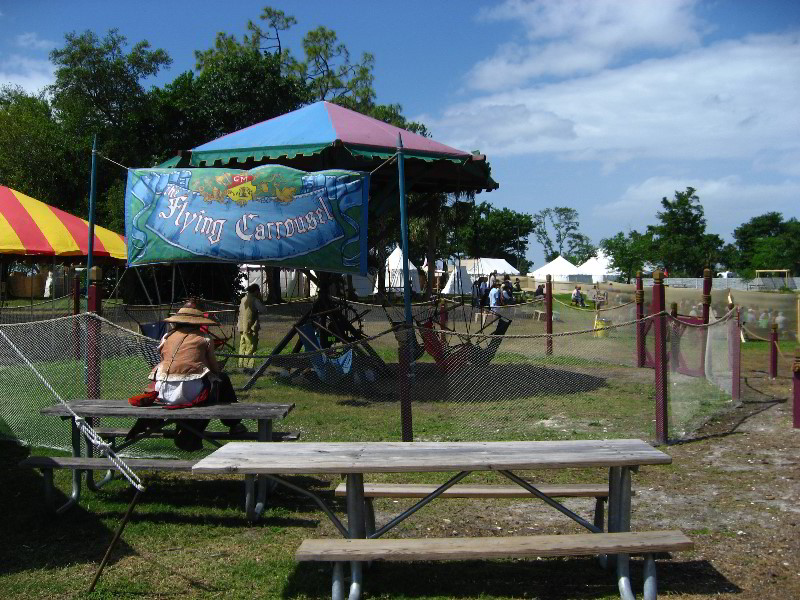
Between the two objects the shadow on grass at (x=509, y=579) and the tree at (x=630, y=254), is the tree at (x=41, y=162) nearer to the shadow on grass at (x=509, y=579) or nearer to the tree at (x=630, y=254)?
the shadow on grass at (x=509, y=579)

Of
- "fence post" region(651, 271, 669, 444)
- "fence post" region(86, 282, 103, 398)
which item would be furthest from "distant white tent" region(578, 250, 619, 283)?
"fence post" region(86, 282, 103, 398)

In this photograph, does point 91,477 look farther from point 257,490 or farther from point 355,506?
point 355,506

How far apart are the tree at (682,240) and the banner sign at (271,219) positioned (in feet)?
199

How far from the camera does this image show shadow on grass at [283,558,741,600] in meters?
4.63

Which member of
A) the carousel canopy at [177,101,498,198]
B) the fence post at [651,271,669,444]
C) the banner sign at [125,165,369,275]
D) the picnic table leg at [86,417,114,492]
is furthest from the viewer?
the carousel canopy at [177,101,498,198]

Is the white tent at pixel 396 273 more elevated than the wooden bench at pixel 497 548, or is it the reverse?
the white tent at pixel 396 273

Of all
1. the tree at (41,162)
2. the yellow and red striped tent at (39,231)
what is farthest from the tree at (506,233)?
the yellow and red striped tent at (39,231)

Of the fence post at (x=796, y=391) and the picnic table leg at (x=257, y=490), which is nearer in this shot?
the picnic table leg at (x=257, y=490)

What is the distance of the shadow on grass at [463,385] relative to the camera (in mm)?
9797

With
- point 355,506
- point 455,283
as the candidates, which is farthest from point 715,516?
point 455,283

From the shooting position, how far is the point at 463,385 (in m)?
9.70

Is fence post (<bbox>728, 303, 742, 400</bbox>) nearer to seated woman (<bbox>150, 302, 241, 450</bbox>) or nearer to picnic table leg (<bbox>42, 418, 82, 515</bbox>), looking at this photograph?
seated woman (<bbox>150, 302, 241, 450</bbox>)

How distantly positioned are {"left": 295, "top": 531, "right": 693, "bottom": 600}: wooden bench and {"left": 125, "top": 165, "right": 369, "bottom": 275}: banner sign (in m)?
6.26

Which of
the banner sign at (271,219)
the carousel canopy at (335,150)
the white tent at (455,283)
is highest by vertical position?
the carousel canopy at (335,150)
